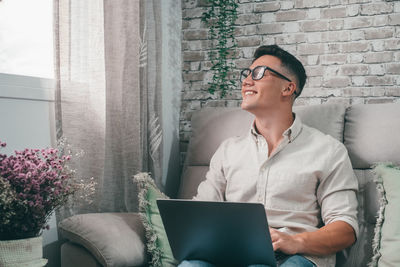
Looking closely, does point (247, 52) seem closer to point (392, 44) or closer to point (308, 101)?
point (308, 101)

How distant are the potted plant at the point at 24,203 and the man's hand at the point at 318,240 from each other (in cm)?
74

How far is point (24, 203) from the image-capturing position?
1.16 metres

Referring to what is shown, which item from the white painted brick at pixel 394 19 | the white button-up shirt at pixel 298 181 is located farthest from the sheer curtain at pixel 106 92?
the white painted brick at pixel 394 19

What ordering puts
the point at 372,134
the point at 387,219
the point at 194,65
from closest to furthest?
the point at 387,219 → the point at 372,134 → the point at 194,65

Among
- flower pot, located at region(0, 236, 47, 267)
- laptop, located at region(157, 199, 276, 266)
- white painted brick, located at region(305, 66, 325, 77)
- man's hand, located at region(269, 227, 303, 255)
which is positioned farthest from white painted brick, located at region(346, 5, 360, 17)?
flower pot, located at region(0, 236, 47, 267)

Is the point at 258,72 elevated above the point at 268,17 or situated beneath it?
situated beneath

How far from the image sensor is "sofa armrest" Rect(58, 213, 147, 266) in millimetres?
1444

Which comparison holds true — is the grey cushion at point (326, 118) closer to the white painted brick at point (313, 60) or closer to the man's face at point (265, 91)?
the man's face at point (265, 91)

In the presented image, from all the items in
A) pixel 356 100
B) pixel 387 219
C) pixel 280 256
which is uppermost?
pixel 356 100

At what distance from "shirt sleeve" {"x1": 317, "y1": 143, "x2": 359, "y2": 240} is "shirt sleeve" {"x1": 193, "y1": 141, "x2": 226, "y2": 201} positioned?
0.43 m

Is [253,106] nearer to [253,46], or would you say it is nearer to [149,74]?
[149,74]

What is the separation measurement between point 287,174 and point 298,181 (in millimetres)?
50

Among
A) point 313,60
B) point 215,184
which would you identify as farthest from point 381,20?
point 215,184

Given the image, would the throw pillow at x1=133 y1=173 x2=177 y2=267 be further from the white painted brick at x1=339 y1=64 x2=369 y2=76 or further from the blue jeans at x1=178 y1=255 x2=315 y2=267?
the white painted brick at x1=339 y1=64 x2=369 y2=76
